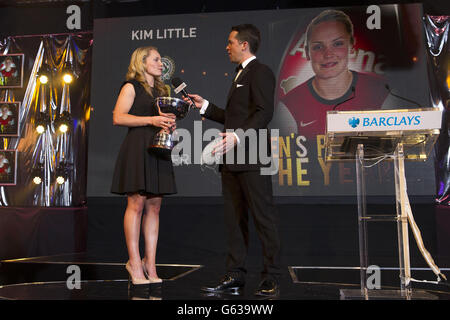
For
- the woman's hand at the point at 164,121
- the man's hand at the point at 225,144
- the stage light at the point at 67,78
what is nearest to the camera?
the man's hand at the point at 225,144

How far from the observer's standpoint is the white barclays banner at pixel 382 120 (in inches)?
76.2

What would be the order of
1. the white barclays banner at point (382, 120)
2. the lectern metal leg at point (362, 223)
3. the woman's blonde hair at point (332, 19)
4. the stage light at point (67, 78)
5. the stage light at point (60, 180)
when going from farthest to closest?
Answer: the stage light at point (67, 78) < the stage light at point (60, 180) < the woman's blonde hair at point (332, 19) < the lectern metal leg at point (362, 223) < the white barclays banner at point (382, 120)

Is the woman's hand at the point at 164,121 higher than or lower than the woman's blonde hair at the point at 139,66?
lower

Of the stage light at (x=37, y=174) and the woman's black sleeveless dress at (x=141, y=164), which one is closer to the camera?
the woman's black sleeveless dress at (x=141, y=164)

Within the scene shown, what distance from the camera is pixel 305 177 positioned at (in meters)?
4.45

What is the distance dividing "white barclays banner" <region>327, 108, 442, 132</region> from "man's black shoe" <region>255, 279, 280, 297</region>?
2.91ft

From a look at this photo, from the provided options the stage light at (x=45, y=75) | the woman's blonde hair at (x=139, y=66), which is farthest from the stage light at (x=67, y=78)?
the woman's blonde hair at (x=139, y=66)

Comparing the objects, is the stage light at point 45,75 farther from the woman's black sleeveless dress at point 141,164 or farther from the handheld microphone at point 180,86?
the handheld microphone at point 180,86

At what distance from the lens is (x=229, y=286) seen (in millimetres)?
2320

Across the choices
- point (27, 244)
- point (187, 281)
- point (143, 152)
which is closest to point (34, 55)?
point (27, 244)

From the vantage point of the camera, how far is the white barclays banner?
1937 mm

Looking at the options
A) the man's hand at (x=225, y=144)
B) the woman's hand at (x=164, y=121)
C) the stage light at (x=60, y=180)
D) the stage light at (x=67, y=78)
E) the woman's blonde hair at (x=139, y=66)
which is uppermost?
the stage light at (x=67, y=78)

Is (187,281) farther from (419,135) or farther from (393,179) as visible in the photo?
(419,135)

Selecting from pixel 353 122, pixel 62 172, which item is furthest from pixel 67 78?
pixel 353 122
